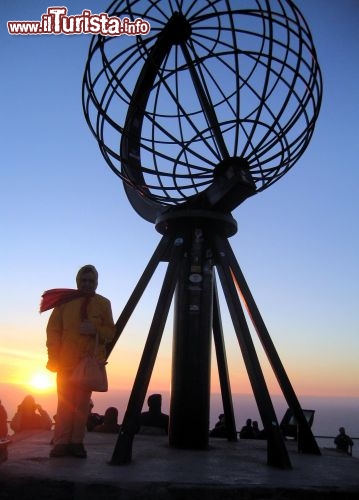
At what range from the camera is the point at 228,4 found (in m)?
6.89

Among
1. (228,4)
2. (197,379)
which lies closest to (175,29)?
(228,4)

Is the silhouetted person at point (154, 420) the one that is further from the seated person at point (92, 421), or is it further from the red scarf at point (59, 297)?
the red scarf at point (59, 297)

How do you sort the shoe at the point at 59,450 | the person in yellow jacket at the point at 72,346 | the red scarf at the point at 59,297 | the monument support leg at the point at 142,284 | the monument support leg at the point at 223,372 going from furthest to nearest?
the monument support leg at the point at 223,372, the monument support leg at the point at 142,284, the red scarf at the point at 59,297, the person in yellow jacket at the point at 72,346, the shoe at the point at 59,450

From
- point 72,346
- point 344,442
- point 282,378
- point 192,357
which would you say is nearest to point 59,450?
point 72,346

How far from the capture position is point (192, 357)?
661cm

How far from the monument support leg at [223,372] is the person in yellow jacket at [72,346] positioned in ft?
8.63

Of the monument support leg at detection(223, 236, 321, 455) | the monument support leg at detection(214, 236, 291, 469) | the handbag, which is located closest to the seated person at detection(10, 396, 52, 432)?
the handbag

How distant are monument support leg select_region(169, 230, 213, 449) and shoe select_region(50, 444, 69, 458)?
5.53 feet

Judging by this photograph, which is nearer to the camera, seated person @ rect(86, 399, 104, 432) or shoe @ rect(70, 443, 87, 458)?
shoe @ rect(70, 443, 87, 458)

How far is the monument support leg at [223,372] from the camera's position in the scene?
7.86 meters

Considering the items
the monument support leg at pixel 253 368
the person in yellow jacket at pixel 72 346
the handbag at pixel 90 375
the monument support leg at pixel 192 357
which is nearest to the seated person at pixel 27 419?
the monument support leg at pixel 192 357

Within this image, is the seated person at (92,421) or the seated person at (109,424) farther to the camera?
the seated person at (92,421)

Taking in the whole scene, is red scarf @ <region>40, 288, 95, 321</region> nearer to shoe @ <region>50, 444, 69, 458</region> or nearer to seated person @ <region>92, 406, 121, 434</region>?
shoe @ <region>50, 444, 69, 458</region>

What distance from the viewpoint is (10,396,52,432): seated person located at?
842cm
